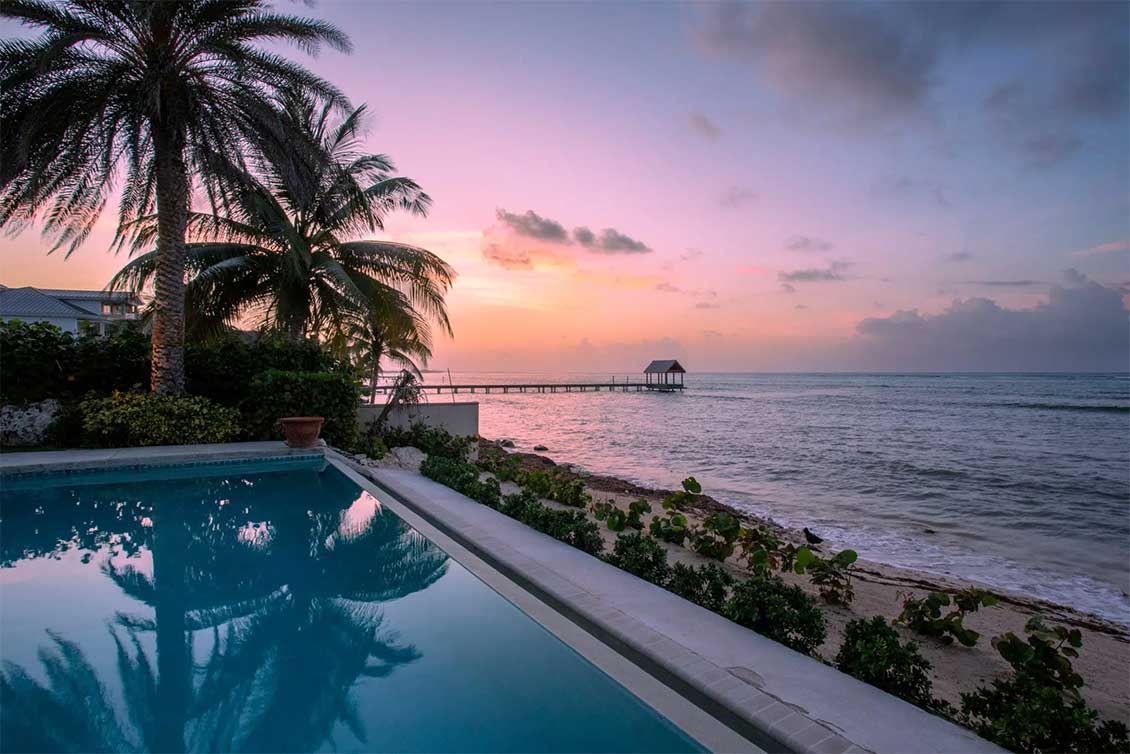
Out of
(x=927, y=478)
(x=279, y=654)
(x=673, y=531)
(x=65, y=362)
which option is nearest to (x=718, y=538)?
(x=673, y=531)

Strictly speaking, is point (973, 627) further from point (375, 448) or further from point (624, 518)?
point (375, 448)

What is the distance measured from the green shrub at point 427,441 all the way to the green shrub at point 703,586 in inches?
320

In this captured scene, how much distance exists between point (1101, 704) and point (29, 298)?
114 feet

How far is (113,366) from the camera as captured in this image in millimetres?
10703

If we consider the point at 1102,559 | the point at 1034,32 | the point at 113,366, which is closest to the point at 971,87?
the point at 1034,32

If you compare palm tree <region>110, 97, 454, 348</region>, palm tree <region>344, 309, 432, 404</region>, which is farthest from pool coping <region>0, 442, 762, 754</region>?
palm tree <region>110, 97, 454, 348</region>

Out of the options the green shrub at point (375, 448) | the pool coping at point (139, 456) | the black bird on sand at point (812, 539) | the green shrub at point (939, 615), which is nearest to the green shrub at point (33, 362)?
the pool coping at point (139, 456)

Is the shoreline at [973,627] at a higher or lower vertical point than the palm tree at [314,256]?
lower

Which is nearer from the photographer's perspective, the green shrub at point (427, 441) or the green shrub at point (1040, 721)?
the green shrub at point (1040, 721)

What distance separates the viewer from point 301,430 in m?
9.56

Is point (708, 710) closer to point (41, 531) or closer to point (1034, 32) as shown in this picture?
point (41, 531)

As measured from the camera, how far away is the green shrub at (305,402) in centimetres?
1047

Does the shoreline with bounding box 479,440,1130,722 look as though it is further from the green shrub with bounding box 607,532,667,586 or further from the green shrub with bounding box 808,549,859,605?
the green shrub with bounding box 607,532,667,586

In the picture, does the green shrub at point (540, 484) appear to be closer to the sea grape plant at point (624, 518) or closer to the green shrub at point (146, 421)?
the sea grape plant at point (624, 518)
